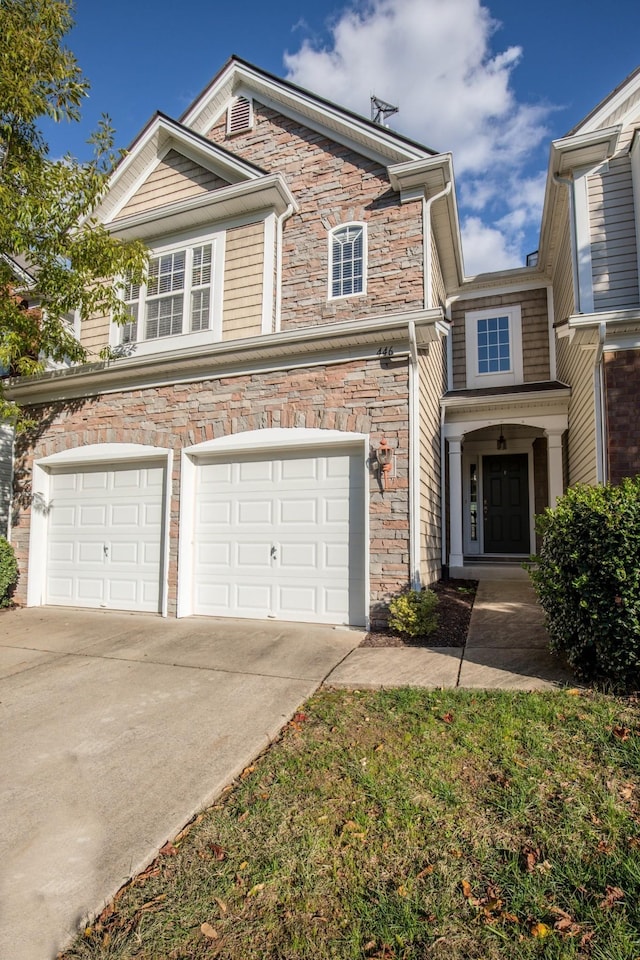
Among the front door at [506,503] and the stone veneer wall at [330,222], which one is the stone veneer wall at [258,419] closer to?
the stone veneer wall at [330,222]

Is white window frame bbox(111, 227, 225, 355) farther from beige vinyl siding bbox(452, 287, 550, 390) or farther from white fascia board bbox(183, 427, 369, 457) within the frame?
beige vinyl siding bbox(452, 287, 550, 390)

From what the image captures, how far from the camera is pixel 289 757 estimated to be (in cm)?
330

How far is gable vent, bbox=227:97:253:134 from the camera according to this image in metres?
9.74

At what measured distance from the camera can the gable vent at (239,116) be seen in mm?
9742

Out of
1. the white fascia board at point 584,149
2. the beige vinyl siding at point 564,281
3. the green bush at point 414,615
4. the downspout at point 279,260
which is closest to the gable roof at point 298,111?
the downspout at point 279,260

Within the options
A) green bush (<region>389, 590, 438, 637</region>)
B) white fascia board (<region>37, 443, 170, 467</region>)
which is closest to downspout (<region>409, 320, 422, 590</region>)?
green bush (<region>389, 590, 438, 637</region>)

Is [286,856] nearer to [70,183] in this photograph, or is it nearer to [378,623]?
[378,623]

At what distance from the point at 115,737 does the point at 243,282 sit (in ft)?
23.1

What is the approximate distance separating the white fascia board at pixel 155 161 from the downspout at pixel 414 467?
448 cm

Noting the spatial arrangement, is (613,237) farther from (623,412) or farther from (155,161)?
(155,161)

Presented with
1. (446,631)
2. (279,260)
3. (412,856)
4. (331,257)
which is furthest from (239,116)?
(412,856)

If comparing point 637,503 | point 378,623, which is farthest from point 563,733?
point 378,623

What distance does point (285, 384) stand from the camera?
24.1 ft

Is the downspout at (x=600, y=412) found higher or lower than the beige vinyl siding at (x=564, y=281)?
lower
